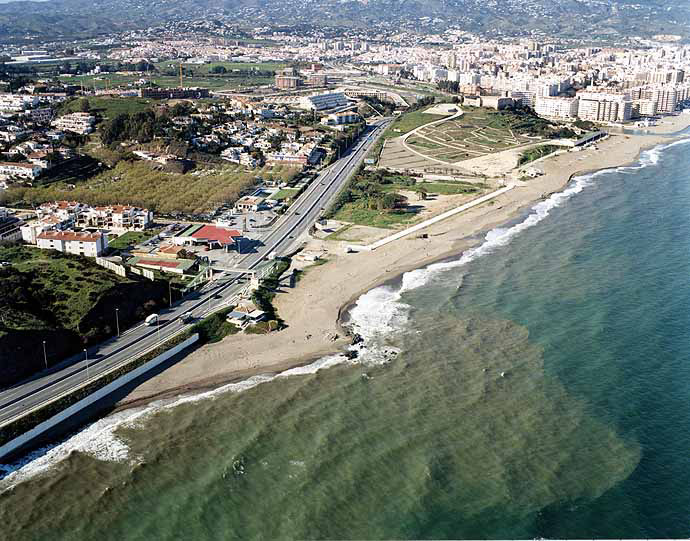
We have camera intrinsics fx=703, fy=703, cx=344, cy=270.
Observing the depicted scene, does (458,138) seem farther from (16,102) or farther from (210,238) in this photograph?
(16,102)

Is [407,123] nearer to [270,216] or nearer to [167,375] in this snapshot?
[270,216]

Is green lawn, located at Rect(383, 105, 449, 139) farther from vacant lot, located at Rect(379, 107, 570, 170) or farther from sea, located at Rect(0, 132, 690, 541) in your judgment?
sea, located at Rect(0, 132, 690, 541)

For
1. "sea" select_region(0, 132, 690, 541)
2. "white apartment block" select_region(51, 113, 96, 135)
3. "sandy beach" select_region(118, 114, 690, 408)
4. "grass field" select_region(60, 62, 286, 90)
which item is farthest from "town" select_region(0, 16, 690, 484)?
"sea" select_region(0, 132, 690, 541)

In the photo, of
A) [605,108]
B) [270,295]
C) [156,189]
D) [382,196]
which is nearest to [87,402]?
[270,295]

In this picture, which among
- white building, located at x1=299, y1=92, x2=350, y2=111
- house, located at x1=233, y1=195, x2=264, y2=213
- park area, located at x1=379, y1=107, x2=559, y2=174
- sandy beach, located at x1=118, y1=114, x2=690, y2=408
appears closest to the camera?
sandy beach, located at x1=118, y1=114, x2=690, y2=408

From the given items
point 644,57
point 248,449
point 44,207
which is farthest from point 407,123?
point 644,57
